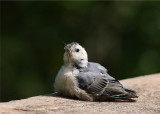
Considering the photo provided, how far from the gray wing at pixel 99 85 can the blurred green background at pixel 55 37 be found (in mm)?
5701

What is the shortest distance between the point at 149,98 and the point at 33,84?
20.4 ft

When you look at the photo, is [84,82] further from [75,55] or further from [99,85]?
[75,55]

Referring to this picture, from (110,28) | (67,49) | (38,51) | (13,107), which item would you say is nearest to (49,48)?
(38,51)

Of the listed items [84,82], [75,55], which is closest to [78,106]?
[84,82]

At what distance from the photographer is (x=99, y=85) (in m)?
7.51

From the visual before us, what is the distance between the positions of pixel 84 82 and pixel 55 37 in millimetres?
6414

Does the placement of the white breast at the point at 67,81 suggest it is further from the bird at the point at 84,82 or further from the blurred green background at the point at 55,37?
the blurred green background at the point at 55,37

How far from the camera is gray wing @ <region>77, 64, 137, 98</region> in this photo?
746 centimetres

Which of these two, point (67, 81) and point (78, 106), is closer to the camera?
point (78, 106)

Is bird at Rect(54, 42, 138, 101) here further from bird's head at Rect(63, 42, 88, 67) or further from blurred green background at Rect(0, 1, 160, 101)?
blurred green background at Rect(0, 1, 160, 101)

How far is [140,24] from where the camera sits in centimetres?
1339

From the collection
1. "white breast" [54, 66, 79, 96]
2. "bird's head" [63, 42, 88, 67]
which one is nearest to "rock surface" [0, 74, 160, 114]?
"white breast" [54, 66, 79, 96]

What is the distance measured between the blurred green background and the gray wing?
5.70 m

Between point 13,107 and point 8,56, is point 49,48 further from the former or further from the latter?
point 13,107
